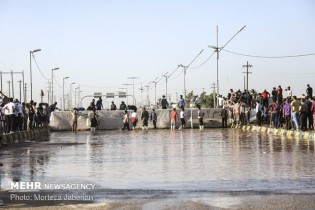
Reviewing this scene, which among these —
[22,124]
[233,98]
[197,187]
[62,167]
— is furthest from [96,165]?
[233,98]

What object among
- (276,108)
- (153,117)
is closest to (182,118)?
(153,117)

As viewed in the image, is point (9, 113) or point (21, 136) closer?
point (9, 113)

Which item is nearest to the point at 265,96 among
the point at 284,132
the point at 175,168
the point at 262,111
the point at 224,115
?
the point at 262,111

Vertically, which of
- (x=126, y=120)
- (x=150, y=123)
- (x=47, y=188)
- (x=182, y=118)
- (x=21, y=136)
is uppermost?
(x=182, y=118)

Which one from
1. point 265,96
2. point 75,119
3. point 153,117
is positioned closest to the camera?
point 265,96

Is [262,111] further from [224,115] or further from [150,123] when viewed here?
[150,123]

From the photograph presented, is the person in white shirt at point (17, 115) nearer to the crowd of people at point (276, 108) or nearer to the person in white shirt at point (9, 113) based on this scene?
the person in white shirt at point (9, 113)

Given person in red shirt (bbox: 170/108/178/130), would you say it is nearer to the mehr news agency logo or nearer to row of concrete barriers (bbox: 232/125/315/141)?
row of concrete barriers (bbox: 232/125/315/141)

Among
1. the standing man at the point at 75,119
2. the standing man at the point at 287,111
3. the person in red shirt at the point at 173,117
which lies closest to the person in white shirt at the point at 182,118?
the person in red shirt at the point at 173,117

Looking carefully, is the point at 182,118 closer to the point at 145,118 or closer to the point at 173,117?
the point at 173,117

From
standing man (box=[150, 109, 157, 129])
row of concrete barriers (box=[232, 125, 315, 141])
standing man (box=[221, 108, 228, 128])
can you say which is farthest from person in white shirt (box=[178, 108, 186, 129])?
row of concrete barriers (box=[232, 125, 315, 141])

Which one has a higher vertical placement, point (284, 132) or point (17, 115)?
point (17, 115)

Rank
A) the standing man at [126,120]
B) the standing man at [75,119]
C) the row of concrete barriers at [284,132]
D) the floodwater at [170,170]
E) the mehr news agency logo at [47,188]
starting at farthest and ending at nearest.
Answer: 1. the standing man at [75,119]
2. the standing man at [126,120]
3. the row of concrete barriers at [284,132]
4. the floodwater at [170,170]
5. the mehr news agency logo at [47,188]

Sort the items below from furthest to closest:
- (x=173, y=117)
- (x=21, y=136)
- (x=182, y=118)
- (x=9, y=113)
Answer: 1. (x=173, y=117)
2. (x=182, y=118)
3. (x=21, y=136)
4. (x=9, y=113)
